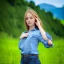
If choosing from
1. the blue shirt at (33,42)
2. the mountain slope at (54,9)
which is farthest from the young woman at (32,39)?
the mountain slope at (54,9)

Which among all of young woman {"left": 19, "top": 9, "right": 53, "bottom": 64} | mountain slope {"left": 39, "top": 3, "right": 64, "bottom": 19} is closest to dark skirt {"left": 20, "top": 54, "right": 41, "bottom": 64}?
young woman {"left": 19, "top": 9, "right": 53, "bottom": 64}

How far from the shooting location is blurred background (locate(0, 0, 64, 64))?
2525 mm

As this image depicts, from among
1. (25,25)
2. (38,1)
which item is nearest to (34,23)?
(25,25)

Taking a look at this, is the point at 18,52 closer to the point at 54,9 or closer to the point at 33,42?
the point at 33,42

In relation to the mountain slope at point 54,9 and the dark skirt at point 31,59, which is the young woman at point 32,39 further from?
the mountain slope at point 54,9

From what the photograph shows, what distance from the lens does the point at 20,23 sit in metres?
2.59

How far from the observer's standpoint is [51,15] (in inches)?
102

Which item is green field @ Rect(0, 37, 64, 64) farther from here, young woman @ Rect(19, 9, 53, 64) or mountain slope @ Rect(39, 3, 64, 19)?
mountain slope @ Rect(39, 3, 64, 19)

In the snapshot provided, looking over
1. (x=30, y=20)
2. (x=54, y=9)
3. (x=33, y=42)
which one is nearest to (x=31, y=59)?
(x=33, y=42)

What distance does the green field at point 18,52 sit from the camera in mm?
2473

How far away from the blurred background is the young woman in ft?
0.26

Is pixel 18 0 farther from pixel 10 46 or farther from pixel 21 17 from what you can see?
pixel 10 46

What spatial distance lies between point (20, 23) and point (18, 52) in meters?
0.31

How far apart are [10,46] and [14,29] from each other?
0.19 metres
